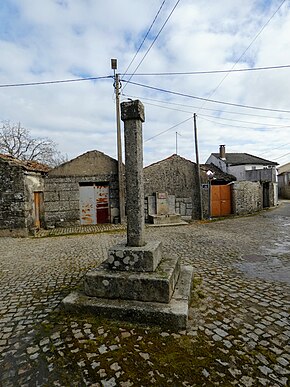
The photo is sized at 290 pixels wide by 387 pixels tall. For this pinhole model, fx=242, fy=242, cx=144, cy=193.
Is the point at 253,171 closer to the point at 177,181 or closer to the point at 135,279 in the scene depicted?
the point at 177,181

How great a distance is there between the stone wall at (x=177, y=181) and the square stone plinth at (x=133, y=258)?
32.5 ft

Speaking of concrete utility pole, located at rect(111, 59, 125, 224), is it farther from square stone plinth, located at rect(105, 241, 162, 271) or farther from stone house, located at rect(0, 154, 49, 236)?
square stone plinth, located at rect(105, 241, 162, 271)

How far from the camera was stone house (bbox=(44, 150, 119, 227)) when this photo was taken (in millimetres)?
12516

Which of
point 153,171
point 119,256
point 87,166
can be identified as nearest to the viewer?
point 119,256

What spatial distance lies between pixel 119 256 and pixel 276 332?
87.2 inches

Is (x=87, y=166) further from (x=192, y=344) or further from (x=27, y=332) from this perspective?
(x=192, y=344)

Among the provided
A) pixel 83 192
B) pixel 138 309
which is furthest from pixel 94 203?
pixel 138 309

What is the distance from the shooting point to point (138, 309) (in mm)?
3115

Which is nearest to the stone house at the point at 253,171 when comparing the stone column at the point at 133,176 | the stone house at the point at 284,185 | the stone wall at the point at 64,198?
the stone house at the point at 284,185

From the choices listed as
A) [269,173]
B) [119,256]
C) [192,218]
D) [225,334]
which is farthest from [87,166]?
[269,173]

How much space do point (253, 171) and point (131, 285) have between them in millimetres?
20553

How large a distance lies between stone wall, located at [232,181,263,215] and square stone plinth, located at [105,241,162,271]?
505 inches

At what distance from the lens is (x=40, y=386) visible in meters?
2.17

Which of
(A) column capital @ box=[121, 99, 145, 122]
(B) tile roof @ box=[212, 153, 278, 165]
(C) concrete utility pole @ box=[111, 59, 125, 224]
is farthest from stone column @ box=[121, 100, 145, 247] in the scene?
(B) tile roof @ box=[212, 153, 278, 165]
